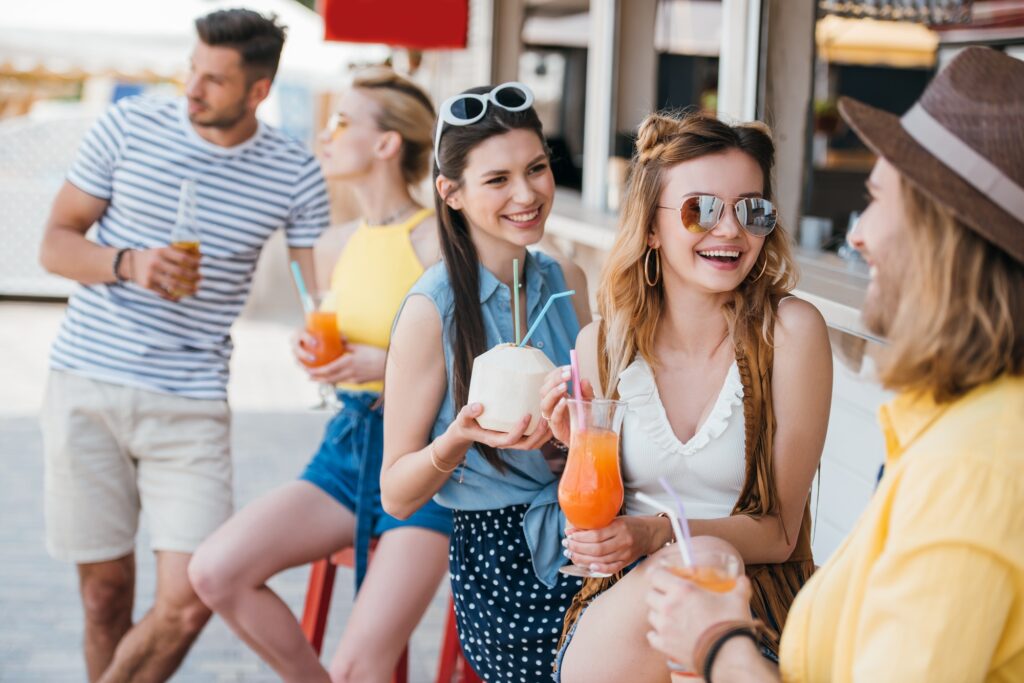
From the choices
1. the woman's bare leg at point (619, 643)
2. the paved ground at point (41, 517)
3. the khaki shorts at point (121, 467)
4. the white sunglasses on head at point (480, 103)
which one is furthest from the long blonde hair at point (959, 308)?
the paved ground at point (41, 517)

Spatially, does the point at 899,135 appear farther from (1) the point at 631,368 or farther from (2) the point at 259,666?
(2) the point at 259,666

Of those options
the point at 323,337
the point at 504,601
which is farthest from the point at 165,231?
the point at 504,601

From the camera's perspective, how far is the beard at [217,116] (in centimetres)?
328

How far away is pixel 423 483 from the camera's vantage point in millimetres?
2344

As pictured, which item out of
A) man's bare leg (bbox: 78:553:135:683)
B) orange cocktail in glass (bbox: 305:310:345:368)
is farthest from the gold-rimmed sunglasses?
man's bare leg (bbox: 78:553:135:683)

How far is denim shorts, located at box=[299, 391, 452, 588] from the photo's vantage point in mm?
2926

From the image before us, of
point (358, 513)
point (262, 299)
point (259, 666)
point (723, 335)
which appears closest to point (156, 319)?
point (358, 513)

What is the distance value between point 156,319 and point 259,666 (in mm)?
1383

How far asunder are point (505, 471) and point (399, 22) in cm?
374

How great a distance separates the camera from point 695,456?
7.06 feet

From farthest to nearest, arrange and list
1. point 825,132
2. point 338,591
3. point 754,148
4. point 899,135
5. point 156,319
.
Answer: point 825,132
point 338,591
point 156,319
point 754,148
point 899,135

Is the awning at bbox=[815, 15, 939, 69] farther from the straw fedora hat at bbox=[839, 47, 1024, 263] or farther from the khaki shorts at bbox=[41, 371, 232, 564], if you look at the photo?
the straw fedora hat at bbox=[839, 47, 1024, 263]

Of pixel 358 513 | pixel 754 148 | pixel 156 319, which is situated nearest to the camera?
pixel 754 148

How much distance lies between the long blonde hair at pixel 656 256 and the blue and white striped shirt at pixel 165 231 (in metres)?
1.36
